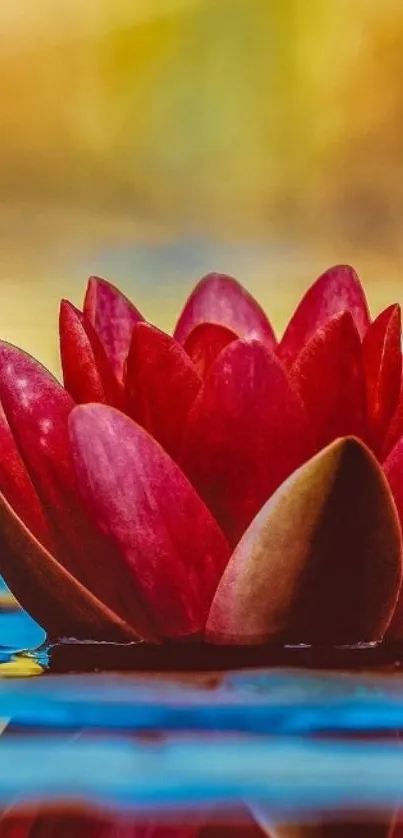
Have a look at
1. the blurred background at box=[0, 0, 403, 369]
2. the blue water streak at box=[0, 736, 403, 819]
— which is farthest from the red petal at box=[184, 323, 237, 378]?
the blurred background at box=[0, 0, 403, 369]

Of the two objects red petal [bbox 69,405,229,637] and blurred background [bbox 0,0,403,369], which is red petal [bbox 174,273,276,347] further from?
blurred background [bbox 0,0,403,369]

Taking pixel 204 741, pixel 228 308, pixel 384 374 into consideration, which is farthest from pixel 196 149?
pixel 204 741

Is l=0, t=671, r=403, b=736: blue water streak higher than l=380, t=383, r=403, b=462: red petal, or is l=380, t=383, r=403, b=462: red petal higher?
l=380, t=383, r=403, b=462: red petal

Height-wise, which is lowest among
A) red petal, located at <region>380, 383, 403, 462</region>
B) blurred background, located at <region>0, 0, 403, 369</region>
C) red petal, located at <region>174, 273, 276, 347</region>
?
red petal, located at <region>380, 383, 403, 462</region>

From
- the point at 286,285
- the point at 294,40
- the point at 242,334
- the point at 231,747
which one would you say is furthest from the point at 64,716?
the point at 294,40

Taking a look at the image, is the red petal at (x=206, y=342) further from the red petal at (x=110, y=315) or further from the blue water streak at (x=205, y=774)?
the blue water streak at (x=205, y=774)

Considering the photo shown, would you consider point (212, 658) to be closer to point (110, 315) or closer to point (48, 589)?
point (48, 589)
